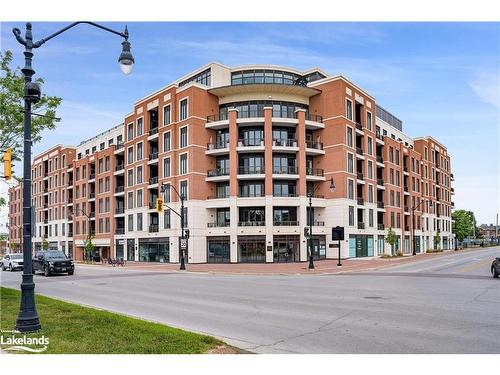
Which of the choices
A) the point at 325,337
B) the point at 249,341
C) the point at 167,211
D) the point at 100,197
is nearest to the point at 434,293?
the point at 325,337

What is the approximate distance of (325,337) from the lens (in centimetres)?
1000

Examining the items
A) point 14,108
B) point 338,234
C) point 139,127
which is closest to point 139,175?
point 139,127

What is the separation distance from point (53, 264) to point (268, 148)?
25.8 metres

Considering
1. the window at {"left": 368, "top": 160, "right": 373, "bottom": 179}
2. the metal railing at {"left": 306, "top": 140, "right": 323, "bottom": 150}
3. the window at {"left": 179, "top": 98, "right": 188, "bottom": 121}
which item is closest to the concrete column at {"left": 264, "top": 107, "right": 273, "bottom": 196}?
the metal railing at {"left": 306, "top": 140, "right": 323, "bottom": 150}

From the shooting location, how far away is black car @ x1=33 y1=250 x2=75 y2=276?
3327 cm

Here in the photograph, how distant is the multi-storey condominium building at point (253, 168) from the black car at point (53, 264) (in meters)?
13.7

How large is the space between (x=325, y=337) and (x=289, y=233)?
39502 mm

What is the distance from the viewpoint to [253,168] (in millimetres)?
51594

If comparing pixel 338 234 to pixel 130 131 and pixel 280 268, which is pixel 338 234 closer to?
pixel 280 268

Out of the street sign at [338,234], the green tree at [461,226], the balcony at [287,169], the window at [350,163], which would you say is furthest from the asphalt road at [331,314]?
the green tree at [461,226]

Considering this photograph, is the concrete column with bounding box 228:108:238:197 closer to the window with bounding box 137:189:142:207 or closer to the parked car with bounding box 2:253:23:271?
→ the window with bounding box 137:189:142:207

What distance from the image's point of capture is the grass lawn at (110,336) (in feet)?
27.7

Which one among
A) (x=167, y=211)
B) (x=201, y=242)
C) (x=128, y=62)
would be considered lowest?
(x=201, y=242)

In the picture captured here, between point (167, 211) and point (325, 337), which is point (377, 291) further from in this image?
point (167, 211)
